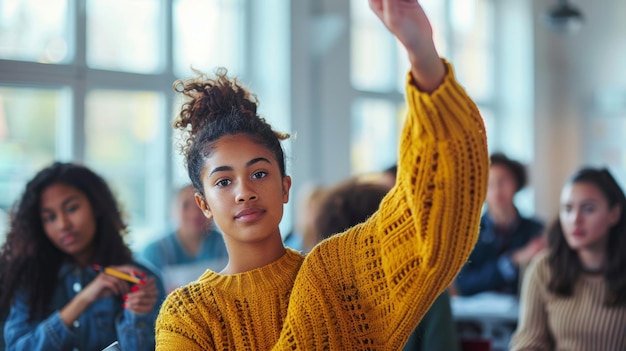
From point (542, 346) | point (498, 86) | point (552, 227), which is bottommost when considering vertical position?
point (542, 346)

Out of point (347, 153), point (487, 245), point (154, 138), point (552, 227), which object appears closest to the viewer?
point (552, 227)

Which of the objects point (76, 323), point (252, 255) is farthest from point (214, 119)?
point (76, 323)

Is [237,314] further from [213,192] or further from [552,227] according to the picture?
[552,227]

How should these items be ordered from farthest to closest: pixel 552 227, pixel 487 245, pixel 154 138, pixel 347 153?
pixel 347 153
pixel 154 138
pixel 487 245
pixel 552 227

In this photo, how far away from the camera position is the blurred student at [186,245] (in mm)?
4129

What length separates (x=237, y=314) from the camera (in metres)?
1.29

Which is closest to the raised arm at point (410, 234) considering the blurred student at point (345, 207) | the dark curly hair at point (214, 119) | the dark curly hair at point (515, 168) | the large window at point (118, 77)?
the dark curly hair at point (214, 119)

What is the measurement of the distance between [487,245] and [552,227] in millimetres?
1341

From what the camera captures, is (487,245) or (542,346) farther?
(487,245)

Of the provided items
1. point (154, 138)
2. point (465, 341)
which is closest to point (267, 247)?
point (465, 341)

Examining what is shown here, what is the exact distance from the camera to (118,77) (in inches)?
→ 217

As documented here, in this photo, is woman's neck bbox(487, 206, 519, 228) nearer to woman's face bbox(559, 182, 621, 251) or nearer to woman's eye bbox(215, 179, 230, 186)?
woman's face bbox(559, 182, 621, 251)

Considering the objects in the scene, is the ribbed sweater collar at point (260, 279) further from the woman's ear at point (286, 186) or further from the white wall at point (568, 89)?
the white wall at point (568, 89)

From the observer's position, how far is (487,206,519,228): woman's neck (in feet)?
15.6
